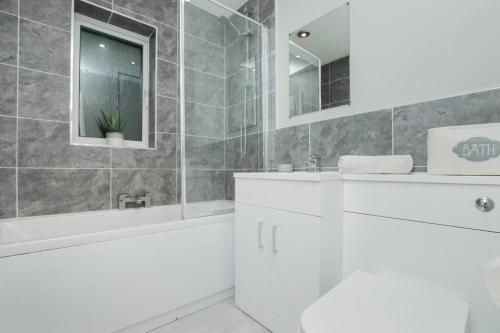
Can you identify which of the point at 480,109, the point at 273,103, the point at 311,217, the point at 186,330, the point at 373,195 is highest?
the point at 273,103

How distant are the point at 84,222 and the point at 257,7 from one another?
2.33 m

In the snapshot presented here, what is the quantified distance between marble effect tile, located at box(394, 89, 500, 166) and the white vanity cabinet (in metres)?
0.41

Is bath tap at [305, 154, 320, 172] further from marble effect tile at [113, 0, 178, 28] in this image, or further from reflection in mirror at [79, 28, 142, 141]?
marble effect tile at [113, 0, 178, 28]

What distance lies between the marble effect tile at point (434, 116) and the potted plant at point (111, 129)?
203 cm

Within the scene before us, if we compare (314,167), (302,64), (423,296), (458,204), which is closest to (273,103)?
(302,64)

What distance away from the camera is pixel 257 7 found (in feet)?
7.24

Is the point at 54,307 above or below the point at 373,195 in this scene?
below

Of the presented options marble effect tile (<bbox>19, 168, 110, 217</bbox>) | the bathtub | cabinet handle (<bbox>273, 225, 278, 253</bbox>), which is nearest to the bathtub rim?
the bathtub

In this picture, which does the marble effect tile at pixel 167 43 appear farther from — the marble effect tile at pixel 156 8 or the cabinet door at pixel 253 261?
the cabinet door at pixel 253 261

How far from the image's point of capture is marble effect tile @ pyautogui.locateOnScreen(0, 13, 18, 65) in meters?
1.57

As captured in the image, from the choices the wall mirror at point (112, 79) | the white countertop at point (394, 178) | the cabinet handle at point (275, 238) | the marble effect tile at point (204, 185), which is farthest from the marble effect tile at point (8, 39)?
the cabinet handle at point (275, 238)

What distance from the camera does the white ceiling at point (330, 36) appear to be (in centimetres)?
148

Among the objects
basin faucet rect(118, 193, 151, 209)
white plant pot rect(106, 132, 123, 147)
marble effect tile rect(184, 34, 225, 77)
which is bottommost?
basin faucet rect(118, 193, 151, 209)

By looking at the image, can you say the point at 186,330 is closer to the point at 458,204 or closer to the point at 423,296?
the point at 423,296
